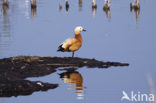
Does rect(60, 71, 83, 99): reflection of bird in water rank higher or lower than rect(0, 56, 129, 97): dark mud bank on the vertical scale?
lower

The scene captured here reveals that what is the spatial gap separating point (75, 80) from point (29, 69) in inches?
60.2

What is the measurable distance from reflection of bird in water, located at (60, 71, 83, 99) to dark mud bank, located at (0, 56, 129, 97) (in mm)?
481

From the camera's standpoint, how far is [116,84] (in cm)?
1777

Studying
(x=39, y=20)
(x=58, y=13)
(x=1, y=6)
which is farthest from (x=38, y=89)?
(x=1, y=6)

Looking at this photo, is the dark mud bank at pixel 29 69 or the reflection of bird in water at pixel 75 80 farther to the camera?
the reflection of bird in water at pixel 75 80

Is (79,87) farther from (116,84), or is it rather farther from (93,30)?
(93,30)

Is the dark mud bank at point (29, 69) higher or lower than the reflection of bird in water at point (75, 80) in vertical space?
higher

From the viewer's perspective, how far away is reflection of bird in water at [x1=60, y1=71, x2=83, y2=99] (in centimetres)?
1686

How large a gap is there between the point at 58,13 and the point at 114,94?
84.0ft

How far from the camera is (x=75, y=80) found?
18219 millimetres

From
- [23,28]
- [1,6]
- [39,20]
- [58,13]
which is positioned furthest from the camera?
[1,6]

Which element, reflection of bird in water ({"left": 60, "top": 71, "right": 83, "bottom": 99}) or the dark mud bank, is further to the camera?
reflection of bird in water ({"left": 60, "top": 71, "right": 83, "bottom": 99})

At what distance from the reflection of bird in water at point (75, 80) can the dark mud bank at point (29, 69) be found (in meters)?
0.48

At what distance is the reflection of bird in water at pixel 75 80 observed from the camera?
16.9m
